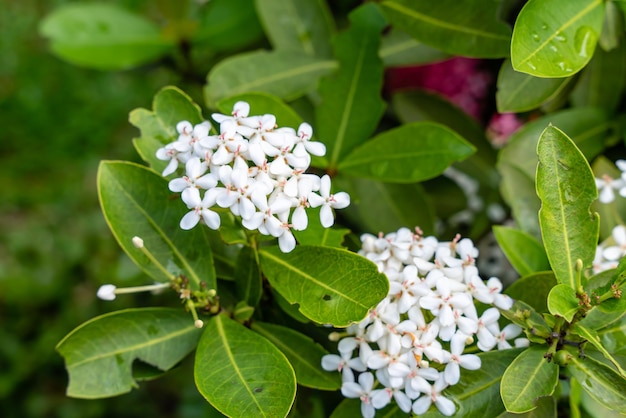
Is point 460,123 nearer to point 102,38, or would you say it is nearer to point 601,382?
point 601,382

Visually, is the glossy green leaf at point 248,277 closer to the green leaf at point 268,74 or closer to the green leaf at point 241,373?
the green leaf at point 241,373

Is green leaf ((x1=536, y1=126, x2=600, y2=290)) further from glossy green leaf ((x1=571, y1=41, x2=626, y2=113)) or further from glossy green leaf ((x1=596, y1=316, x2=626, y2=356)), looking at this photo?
glossy green leaf ((x1=571, y1=41, x2=626, y2=113))

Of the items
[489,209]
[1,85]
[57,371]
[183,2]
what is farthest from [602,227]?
[1,85]

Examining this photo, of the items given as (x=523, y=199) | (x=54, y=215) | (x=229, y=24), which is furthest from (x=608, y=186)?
(x=54, y=215)

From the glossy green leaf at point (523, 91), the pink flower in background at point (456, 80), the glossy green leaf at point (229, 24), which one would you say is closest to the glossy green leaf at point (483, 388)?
the glossy green leaf at point (523, 91)

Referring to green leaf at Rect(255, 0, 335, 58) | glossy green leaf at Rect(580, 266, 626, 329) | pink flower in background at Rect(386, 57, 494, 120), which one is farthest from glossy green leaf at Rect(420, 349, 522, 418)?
pink flower in background at Rect(386, 57, 494, 120)

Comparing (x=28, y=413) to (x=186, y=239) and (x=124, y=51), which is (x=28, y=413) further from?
(x=186, y=239)
